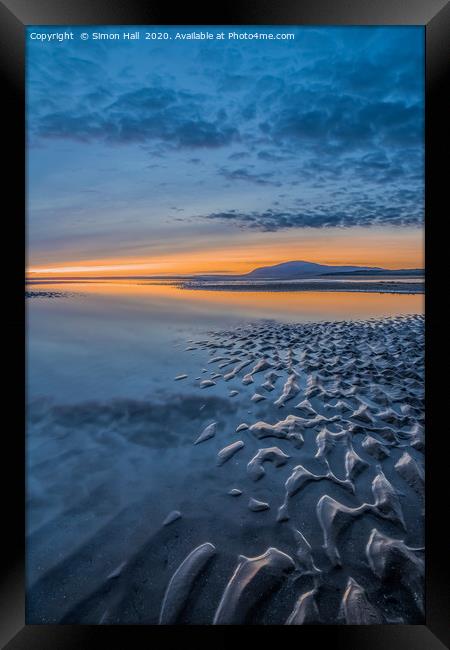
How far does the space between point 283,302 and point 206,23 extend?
20.5 ft

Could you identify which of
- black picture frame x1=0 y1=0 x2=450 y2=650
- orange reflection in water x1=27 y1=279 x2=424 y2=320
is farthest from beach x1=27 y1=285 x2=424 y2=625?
orange reflection in water x1=27 y1=279 x2=424 y2=320

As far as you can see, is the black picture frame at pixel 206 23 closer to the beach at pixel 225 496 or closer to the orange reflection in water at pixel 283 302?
the beach at pixel 225 496

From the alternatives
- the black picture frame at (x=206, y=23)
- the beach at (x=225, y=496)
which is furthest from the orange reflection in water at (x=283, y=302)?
the black picture frame at (x=206, y=23)

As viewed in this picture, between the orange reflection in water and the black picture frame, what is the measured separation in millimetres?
4460

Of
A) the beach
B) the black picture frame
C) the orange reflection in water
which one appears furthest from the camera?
the orange reflection in water

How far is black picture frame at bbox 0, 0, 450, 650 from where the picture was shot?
1.90 m

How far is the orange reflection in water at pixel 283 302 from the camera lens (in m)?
6.88

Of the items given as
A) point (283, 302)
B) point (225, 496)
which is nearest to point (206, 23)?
point (225, 496)

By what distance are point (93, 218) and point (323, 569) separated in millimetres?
5040

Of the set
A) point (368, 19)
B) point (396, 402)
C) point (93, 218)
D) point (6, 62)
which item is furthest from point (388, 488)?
point (93, 218)

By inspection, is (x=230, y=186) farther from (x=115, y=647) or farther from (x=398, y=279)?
(x=398, y=279)

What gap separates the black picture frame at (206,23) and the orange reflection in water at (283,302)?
4460 mm

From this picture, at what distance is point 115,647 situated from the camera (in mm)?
1815

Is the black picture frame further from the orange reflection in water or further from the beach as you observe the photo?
the orange reflection in water
